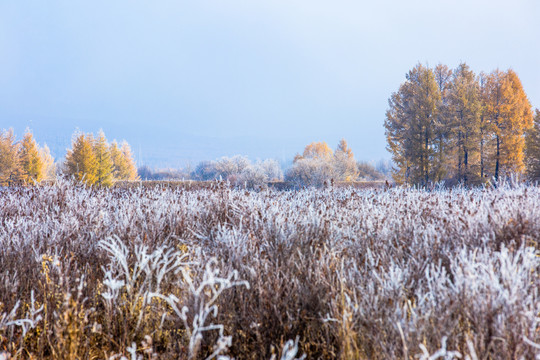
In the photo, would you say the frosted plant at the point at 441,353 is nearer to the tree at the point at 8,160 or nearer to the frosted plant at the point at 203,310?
the frosted plant at the point at 203,310

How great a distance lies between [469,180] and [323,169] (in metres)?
12.1

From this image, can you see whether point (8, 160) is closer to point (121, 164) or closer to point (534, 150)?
point (121, 164)

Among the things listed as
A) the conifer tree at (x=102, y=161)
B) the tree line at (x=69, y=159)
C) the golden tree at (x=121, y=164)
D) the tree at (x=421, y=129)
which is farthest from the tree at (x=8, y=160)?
the tree at (x=421, y=129)

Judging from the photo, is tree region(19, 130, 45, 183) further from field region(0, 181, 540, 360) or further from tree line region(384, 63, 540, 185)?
field region(0, 181, 540, 360)

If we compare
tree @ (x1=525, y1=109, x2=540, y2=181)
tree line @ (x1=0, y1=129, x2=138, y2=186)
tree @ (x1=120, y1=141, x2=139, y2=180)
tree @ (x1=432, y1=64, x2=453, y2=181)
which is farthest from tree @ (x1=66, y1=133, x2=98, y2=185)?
tree @ (x1=525, y1=109, x2=540, y2=181)

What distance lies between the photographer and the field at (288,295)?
6.23 ft

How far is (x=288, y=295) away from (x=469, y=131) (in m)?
21.1

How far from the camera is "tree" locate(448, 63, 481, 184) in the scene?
19828 mm

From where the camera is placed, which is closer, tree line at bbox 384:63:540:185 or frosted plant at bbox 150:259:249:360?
frosted plant at bbox 150:259:249:360

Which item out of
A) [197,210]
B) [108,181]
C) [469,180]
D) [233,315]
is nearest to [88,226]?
[197,210]

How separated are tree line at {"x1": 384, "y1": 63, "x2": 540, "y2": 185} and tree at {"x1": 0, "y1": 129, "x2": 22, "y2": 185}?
31.2 m

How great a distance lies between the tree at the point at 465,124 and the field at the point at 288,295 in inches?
707

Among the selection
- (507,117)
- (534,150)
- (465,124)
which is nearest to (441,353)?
(534,150)

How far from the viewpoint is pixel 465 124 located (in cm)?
2017
